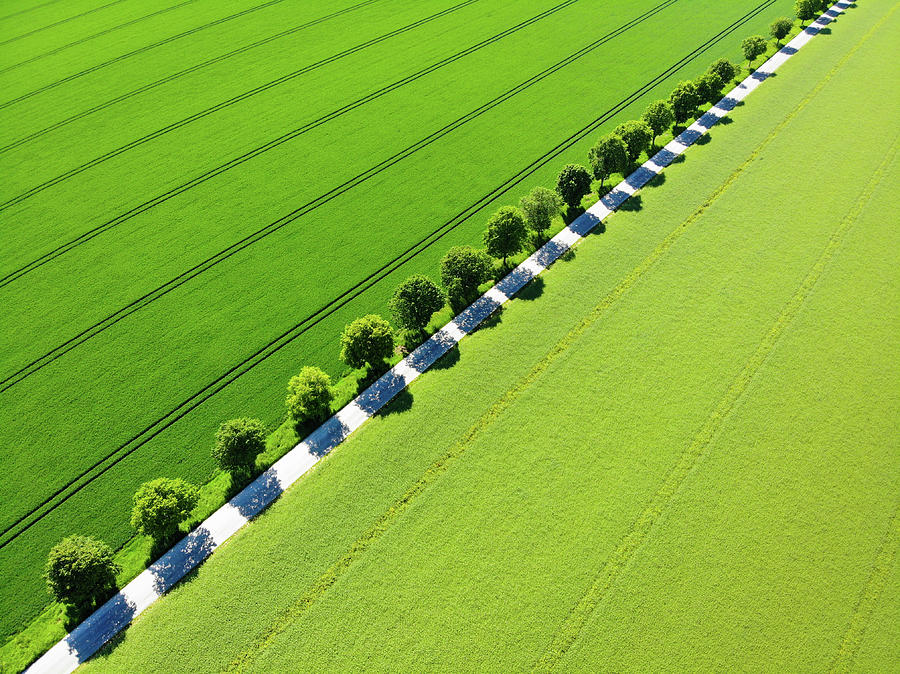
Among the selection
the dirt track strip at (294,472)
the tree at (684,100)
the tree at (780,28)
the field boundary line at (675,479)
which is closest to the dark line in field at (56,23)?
the dirt track strip at (294,472)

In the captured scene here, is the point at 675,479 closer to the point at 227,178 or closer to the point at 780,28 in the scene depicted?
the point at 227,178

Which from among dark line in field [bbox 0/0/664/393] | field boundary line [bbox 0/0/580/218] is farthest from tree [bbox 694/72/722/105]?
field boundary line [bbox 0/0/580/218]

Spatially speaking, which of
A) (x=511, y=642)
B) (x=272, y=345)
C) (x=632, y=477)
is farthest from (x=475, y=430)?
(x=272, y=345)

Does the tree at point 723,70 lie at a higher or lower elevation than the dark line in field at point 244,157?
lower

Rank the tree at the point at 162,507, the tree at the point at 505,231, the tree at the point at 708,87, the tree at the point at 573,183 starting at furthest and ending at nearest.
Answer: the tree at the point at 708,87 → the tree at the point at 573,183 → the tree at the point at 505,231 → the tree at the point at 162,507

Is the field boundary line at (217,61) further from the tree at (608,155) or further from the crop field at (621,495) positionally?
the crop field at (621,495)

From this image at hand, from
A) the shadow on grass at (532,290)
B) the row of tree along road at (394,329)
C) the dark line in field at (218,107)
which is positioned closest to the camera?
the row of tree along road at (394,329)

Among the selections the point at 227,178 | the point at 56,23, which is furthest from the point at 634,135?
the point at 56,23

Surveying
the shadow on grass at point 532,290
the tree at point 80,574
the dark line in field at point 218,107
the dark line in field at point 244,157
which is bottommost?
the shadow on grass at point 532,290

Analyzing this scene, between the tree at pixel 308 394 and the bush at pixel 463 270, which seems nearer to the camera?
the tree at pixel 308 394
